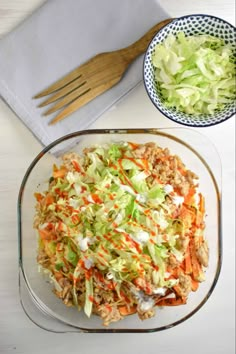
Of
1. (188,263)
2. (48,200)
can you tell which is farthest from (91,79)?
(188,263)

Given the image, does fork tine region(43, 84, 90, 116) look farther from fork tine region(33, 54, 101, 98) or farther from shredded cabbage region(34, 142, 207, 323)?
shredded cabbage region(34, 142, 207, 323)

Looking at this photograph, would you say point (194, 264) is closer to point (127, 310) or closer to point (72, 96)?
point (127, 310)

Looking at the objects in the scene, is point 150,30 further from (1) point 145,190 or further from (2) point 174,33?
(1) point 145,190

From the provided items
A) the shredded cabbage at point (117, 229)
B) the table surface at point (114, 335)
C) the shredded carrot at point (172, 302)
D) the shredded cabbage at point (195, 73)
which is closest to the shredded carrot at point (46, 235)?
the shredded cabbage at point (117, 229)

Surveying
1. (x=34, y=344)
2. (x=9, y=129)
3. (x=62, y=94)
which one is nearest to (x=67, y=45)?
(x=62, y=94)

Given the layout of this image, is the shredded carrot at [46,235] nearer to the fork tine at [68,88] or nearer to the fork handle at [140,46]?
the fork tine at [68,88]

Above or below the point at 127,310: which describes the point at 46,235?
above

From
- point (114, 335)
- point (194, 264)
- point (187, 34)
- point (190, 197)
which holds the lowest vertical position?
point (114, 335)
